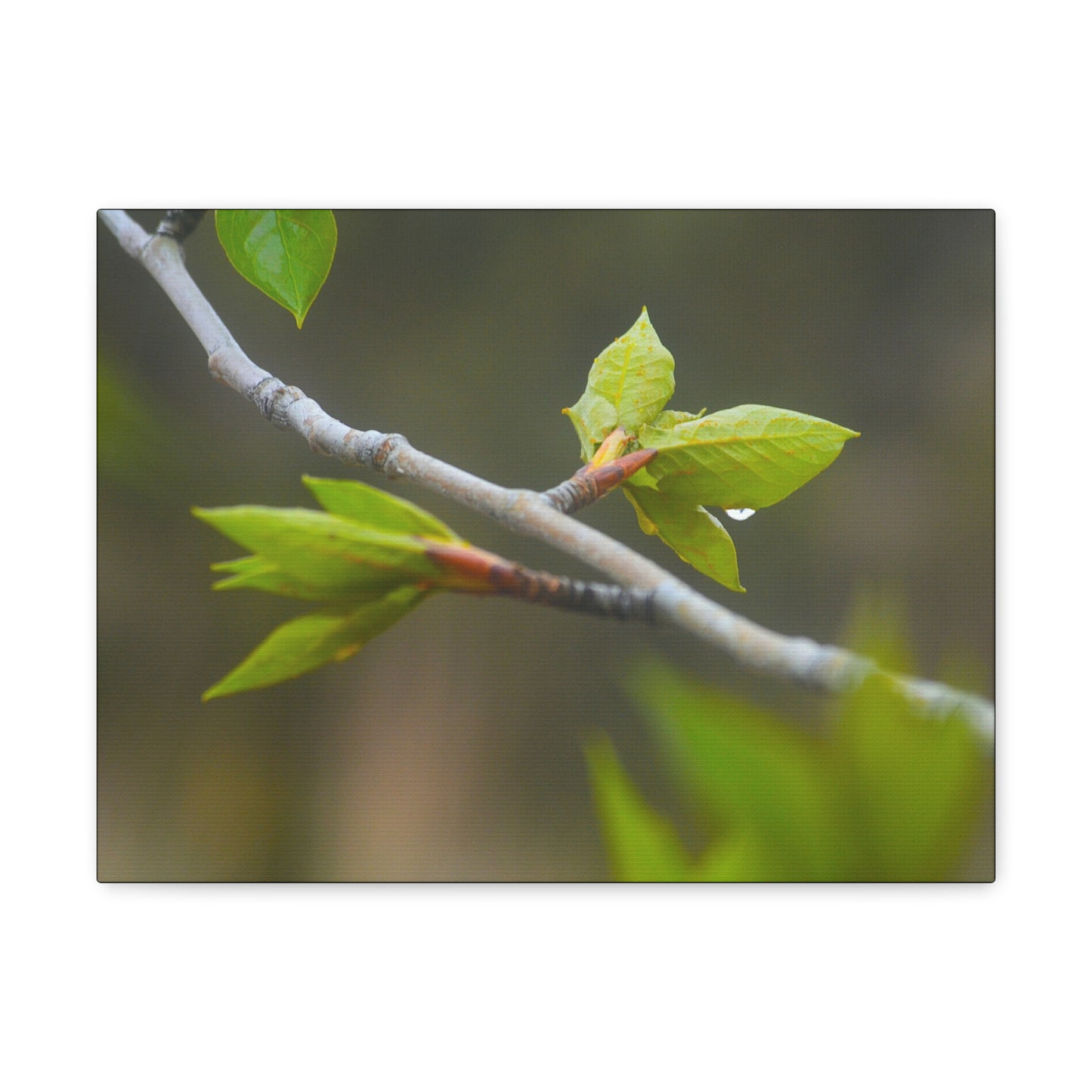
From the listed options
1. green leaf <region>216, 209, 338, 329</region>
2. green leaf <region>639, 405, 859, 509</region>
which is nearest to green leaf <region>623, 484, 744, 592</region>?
green leaf <region>639, 405, 859, 509</region>

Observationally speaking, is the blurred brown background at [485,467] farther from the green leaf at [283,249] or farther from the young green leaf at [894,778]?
the young green leaf at [894,778]

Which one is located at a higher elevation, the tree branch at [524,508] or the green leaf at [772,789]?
the tree branch at [524,508]

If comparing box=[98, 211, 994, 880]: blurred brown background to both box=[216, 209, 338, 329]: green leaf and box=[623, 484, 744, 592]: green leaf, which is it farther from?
box=[623, 484, 744, 592]: green leaf

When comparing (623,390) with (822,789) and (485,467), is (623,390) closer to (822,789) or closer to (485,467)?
(485,467)

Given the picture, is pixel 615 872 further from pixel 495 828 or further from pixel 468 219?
→ pixel 468 219

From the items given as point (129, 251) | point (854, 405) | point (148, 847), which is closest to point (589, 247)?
point (854, 405)

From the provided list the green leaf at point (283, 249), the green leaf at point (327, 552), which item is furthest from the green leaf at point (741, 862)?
the green leaf at point (283, 249)

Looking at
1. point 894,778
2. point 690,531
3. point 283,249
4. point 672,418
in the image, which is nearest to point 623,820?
point 690,531
